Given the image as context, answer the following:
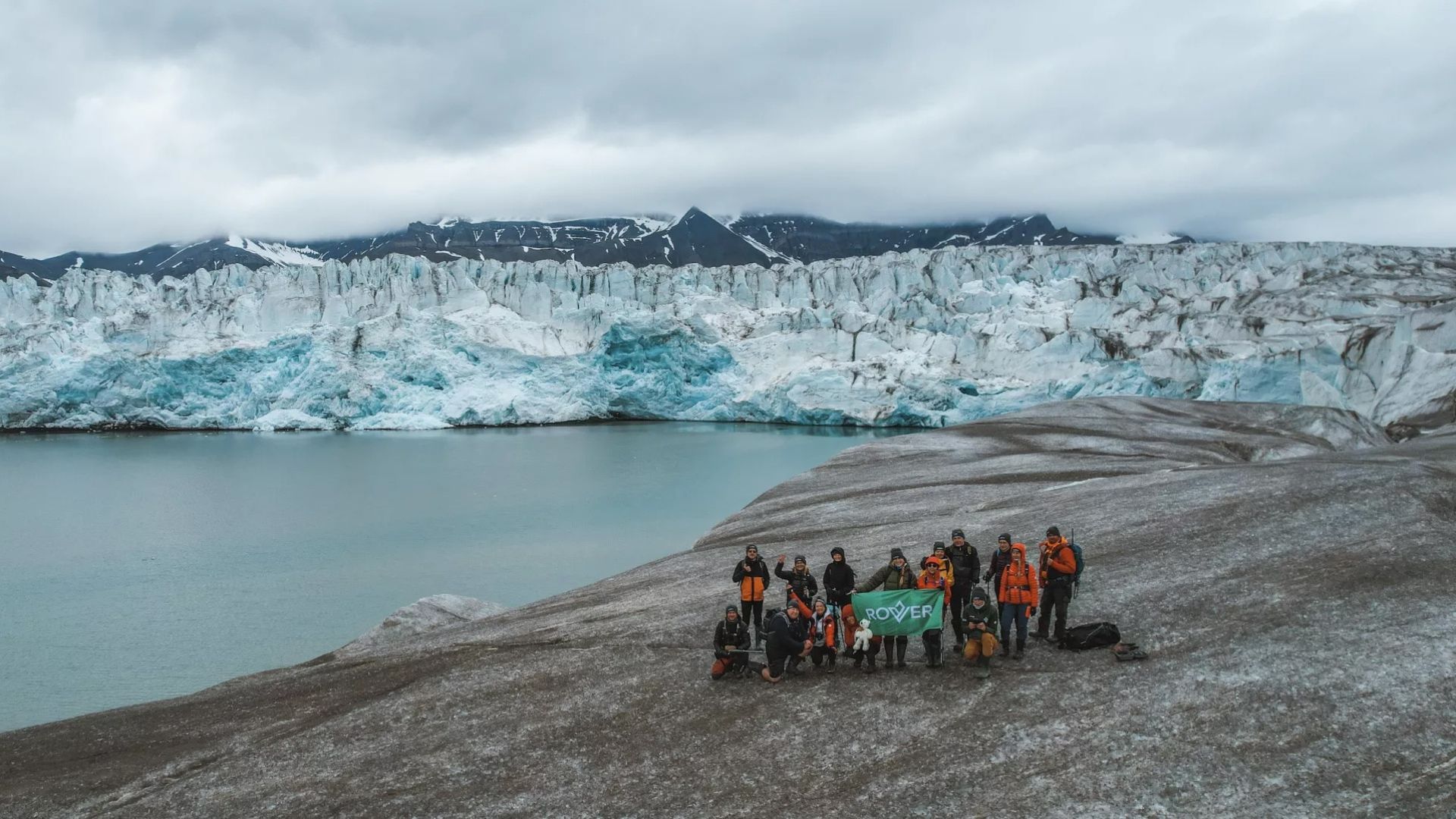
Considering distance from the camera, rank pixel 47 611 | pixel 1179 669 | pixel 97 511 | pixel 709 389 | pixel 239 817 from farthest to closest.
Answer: pixel 709 389 → pixel 97 511 → pixel 47 611 → pixel 1179 669 → pixel 239 817

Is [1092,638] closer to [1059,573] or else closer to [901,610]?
[1059,573]

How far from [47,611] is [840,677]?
68.3 ft

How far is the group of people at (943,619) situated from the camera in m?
8.69

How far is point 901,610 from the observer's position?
882 cm

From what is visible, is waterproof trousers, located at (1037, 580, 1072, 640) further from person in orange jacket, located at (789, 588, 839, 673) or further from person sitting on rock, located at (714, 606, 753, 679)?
person sitting on rock, located at (714, 606, 753, 679)

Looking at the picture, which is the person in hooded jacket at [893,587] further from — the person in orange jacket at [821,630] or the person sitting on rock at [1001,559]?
the person sitting on rock at [1001,559]

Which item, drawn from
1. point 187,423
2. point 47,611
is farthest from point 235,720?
point 187,423

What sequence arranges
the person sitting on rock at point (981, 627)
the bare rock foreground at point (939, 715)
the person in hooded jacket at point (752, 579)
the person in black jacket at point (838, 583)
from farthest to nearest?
1. the person in hooded jacket at point (752, 579)
2. the person in black jacket at point (838, 583)
3. the person sitting on rock at point (981, 627)
4. the bare rock foreground at point (939, 715)

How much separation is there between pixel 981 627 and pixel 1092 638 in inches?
48.5

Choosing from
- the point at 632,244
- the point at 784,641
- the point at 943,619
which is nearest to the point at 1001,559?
the point at 943,619

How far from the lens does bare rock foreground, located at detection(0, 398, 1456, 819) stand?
22.6ft

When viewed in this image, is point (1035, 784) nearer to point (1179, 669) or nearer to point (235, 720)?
point (1179, 669)

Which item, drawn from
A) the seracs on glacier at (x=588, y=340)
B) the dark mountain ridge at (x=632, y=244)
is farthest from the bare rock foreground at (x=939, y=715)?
the dark mountain ridge at (x=632, y=244)

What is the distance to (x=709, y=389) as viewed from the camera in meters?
71.1
